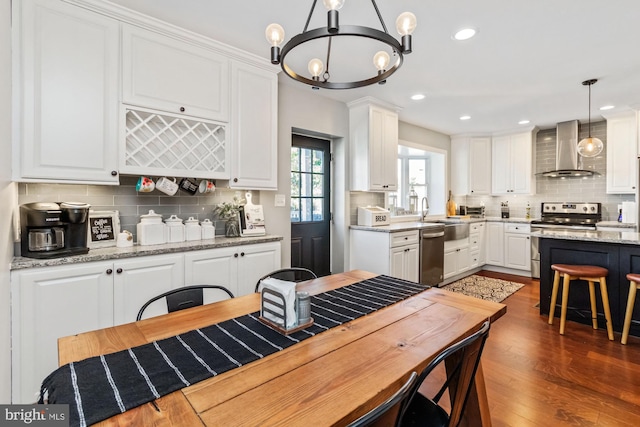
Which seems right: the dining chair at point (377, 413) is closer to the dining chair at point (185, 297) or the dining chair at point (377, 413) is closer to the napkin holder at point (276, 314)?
the napkin holder at point (276, 314)

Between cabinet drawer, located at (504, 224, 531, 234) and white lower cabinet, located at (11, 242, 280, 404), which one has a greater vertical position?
cabinet drawer, located at (504, 224, 531, 234)

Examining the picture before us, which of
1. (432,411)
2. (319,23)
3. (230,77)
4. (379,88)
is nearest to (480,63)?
(379,88)

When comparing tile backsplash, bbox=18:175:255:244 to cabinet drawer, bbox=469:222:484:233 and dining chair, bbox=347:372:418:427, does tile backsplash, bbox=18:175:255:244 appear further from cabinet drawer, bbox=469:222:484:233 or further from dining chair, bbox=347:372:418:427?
cabinet drawer, bbox=469:222:484:233

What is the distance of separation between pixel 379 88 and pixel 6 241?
3.39 m

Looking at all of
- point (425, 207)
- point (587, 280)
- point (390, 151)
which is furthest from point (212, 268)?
point (425, 207)

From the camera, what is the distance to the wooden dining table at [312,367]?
Result: 2.43 feet

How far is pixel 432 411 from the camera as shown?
1.19 metres

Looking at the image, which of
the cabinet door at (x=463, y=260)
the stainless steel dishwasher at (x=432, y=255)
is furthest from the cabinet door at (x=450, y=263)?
the stainless steel dishwasher at (x=432, y=255)

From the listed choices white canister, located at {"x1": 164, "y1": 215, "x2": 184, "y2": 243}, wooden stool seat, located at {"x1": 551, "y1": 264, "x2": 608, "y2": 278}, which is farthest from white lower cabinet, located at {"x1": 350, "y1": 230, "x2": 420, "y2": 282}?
white canister, located at {"x1": 164, "y1": 215, "x2": 184, "y2": 243}

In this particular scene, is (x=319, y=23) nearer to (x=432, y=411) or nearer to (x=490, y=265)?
(x=432, y=411)

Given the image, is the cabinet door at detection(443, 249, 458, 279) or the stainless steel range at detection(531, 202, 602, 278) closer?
the cabinet door at detection(443, 249, 458, 279)

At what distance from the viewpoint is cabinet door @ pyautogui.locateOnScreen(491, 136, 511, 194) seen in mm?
5441

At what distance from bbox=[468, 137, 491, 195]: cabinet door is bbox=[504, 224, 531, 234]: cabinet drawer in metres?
0.74

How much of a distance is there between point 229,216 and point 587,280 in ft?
11.4
